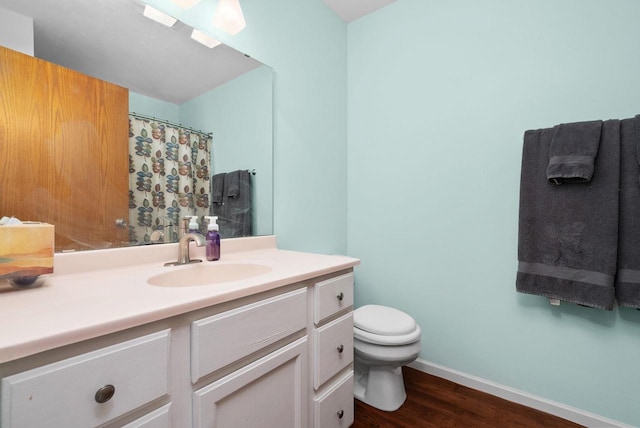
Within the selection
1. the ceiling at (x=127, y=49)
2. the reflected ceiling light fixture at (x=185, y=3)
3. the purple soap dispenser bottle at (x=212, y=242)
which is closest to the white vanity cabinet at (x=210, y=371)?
the purple soap dispenser bottle at (x=212, y=242)

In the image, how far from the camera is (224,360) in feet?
2.47

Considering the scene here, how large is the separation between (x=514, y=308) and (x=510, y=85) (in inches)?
47.7

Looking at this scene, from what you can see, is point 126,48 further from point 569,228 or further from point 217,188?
point 569,228

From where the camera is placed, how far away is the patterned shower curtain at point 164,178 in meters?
1.12

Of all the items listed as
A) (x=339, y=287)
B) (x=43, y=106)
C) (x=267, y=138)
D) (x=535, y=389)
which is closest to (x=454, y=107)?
(x=267, y=138)

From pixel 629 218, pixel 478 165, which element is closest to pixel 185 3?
pixel 478 165

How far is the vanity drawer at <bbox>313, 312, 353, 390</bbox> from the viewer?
107 centimetres

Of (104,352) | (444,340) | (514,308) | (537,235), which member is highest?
(537,235)

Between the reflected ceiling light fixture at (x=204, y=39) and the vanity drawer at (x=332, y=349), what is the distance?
1.33 metres

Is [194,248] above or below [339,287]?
above

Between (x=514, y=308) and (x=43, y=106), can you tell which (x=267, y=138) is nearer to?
(x=43, y=106)

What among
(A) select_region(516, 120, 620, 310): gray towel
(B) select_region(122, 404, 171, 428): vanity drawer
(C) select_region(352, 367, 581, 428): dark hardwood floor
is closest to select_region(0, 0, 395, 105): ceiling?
(B) select_region(122, 404, 171, 428): vanity drawer

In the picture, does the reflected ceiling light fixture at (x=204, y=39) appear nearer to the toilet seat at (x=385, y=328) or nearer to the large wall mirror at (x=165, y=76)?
the large wall mirror at (x=165, y=76)

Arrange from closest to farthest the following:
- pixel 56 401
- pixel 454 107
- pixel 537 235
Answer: pixel 56 401 < pixel 537 235 < pixel 454 107
